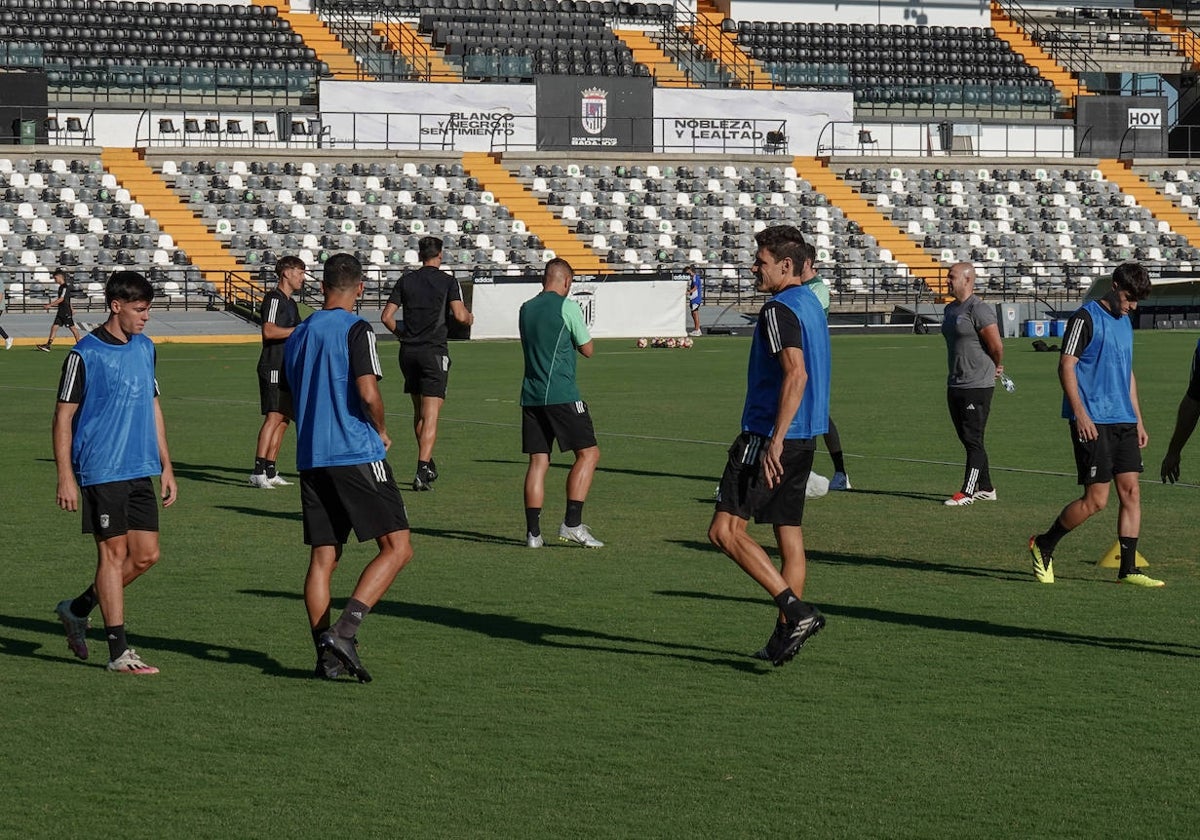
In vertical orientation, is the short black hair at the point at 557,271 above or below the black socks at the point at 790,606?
above

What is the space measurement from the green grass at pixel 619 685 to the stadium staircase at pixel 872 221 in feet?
116

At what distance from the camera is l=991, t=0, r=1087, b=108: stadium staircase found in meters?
60.4

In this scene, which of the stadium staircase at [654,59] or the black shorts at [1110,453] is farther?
the stadium staircase at [654,59]

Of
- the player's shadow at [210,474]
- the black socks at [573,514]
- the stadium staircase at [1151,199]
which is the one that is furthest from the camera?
the stadium staircase at [1151,199]

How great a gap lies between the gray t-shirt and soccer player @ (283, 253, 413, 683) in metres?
7.17

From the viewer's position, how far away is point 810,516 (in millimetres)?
13445

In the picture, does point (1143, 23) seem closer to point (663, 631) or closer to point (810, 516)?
point (810, 516)

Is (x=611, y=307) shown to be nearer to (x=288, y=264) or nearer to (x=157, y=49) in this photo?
(x=157, y=49)

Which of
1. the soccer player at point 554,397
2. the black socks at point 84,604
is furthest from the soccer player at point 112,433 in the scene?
the soccer player at point 554,397

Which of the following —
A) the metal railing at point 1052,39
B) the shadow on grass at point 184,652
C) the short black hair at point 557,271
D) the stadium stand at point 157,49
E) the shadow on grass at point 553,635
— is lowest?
the shadow on grass at point 184,652

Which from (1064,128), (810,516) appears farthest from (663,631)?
(1064,128)

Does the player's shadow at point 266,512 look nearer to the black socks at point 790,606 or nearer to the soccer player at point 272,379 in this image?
A: the soccer player at point 272,379

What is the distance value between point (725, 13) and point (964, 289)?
48.0m

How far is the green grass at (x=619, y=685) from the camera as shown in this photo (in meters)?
6.02
